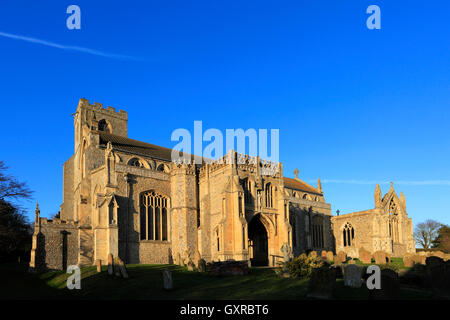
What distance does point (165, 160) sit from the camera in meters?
40.7

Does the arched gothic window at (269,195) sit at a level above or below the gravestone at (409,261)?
above

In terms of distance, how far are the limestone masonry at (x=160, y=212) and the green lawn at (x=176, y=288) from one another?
19.3 feet

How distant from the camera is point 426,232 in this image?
7538 centimetres

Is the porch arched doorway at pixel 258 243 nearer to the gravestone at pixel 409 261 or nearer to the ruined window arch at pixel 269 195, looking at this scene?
the ruined window arch at pixel 269 195

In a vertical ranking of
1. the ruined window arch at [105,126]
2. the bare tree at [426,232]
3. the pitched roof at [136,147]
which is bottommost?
the bare tree at [426,232]

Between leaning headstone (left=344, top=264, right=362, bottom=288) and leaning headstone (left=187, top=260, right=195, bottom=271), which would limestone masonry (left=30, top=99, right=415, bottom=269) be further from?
leaning headstone (left=344, top=264, right=362, bottom=288)

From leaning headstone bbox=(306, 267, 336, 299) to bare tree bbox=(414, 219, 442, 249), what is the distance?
217 feet

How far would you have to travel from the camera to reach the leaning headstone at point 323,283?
1461 cm

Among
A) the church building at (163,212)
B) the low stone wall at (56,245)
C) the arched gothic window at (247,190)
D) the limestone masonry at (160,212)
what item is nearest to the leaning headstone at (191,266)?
the limestone masonry at (160,212)

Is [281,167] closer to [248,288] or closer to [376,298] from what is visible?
[248,288]

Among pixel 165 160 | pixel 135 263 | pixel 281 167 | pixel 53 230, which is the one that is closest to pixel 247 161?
pixel 281 167

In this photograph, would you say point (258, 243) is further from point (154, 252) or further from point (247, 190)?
point (154, 252)
